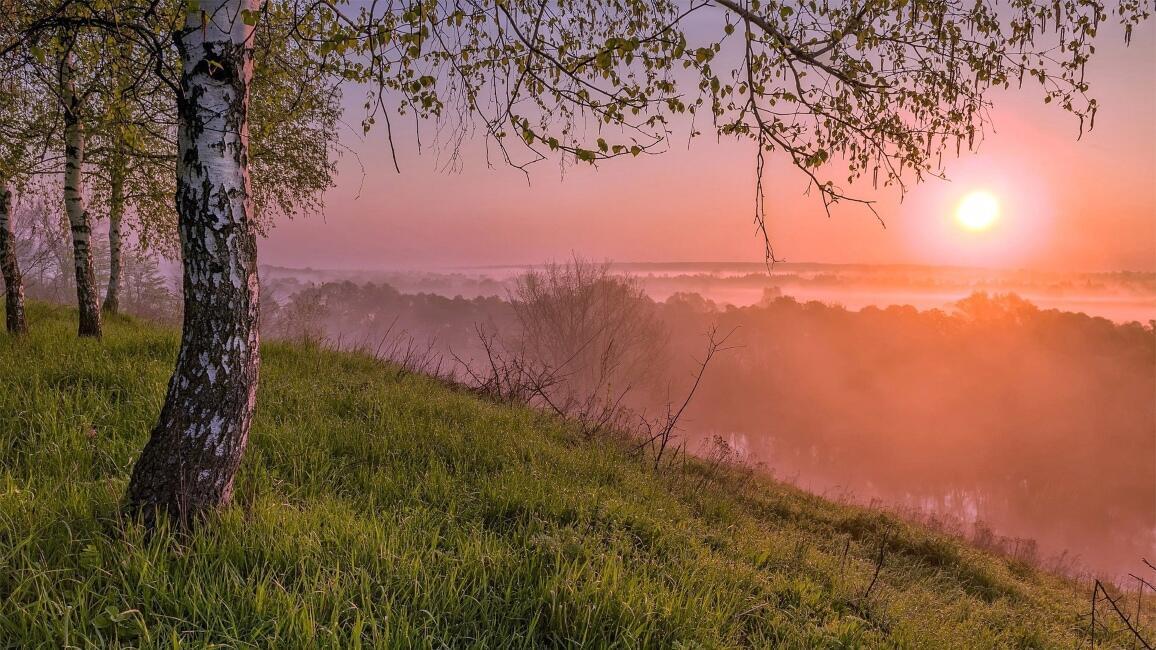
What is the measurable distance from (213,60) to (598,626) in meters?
3.46

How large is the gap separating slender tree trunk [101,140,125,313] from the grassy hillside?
460cm

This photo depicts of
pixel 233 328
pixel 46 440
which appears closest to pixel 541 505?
pixel 233 328

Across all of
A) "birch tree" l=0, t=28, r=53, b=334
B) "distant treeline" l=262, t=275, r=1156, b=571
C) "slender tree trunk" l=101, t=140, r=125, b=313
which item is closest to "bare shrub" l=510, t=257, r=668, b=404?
"distant treeline" l=262, t=275, r=1156, b=571

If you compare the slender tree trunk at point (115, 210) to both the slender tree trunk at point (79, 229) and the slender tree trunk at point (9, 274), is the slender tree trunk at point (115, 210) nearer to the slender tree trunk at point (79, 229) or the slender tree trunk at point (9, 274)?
the slender tree trunk at point (79, 229)

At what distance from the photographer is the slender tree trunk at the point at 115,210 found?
356 inches

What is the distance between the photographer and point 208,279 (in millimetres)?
2609

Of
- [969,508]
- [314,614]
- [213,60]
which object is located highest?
[213,60]

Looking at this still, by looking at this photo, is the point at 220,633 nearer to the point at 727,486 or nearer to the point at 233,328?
the point at 233,328

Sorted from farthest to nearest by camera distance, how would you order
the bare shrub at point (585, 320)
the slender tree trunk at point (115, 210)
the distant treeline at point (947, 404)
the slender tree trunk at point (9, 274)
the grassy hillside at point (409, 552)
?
the distant treeline at point (947, 404)
the bare shrub at point (585, 320)
the slender tree trunk at point (115, 210)
the slender tree trunk at point (9, 274)
the grassy hillside at point (409, 552)

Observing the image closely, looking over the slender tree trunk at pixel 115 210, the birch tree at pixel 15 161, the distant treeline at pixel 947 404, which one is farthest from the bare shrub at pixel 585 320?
the birch tree at pixel 15 161

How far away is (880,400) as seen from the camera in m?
63.0

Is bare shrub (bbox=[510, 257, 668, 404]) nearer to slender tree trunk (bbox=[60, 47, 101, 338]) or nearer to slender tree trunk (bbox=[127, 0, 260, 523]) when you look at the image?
slender tree trunk (bbox=[60, 47, 101, 338])

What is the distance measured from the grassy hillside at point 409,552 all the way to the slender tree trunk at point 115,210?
4.60 m

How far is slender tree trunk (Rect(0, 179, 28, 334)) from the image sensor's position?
669cm
